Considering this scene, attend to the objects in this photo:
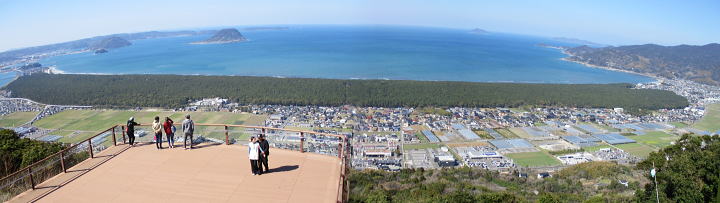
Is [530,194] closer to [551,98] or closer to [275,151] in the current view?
[275,151]

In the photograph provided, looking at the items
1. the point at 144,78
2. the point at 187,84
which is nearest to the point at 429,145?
the point at 187,84

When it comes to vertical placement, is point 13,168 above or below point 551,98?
above

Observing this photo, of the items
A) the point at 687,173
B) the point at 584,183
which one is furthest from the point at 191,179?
the point at 584,183

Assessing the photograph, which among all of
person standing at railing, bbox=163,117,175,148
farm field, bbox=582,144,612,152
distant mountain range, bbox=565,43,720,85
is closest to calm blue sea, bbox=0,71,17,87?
person standing at railing, bbox=163,117,175,148

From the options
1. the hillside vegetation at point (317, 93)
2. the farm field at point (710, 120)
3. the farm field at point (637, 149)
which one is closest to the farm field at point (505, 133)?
the farm field at point (637, 149)

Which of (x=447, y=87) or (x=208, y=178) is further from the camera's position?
(x=447, y=87)

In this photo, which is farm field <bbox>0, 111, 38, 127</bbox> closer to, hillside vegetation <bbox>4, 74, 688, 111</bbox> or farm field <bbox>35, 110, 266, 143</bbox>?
farm field <bbox>35, 110, 266, 143</bbox>

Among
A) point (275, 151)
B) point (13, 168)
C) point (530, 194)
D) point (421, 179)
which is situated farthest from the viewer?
point (421, 179)

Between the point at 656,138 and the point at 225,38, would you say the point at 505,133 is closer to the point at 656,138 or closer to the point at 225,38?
the point at 656,138
